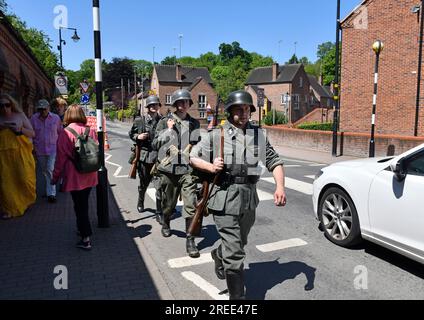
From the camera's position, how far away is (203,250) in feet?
16.2

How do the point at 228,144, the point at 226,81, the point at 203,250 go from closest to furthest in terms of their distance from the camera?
the point at 228,144
the point at 203,250
the point at 226,81

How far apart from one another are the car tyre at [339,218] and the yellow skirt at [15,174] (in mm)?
4618

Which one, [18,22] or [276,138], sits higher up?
[18,22]

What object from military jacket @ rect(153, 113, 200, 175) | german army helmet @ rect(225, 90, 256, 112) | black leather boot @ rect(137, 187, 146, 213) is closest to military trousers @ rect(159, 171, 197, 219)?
military jacket @ rect(153, 113, 200, 175)

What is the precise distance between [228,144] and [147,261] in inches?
76.0

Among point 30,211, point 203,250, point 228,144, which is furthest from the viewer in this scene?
point 30,211

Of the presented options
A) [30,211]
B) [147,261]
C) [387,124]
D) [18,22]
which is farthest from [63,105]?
[18,22]

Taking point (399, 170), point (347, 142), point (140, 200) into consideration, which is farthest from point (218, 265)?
point (347, 142)

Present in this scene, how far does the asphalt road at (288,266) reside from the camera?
3748 mm

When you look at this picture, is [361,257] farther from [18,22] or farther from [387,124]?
[18,22]

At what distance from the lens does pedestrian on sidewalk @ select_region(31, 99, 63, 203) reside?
7.00m

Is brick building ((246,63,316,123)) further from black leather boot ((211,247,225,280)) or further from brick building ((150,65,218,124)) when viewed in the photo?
black leather boot ((211,247,225,280))

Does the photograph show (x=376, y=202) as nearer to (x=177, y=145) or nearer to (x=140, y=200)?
(x=177, y=145)
